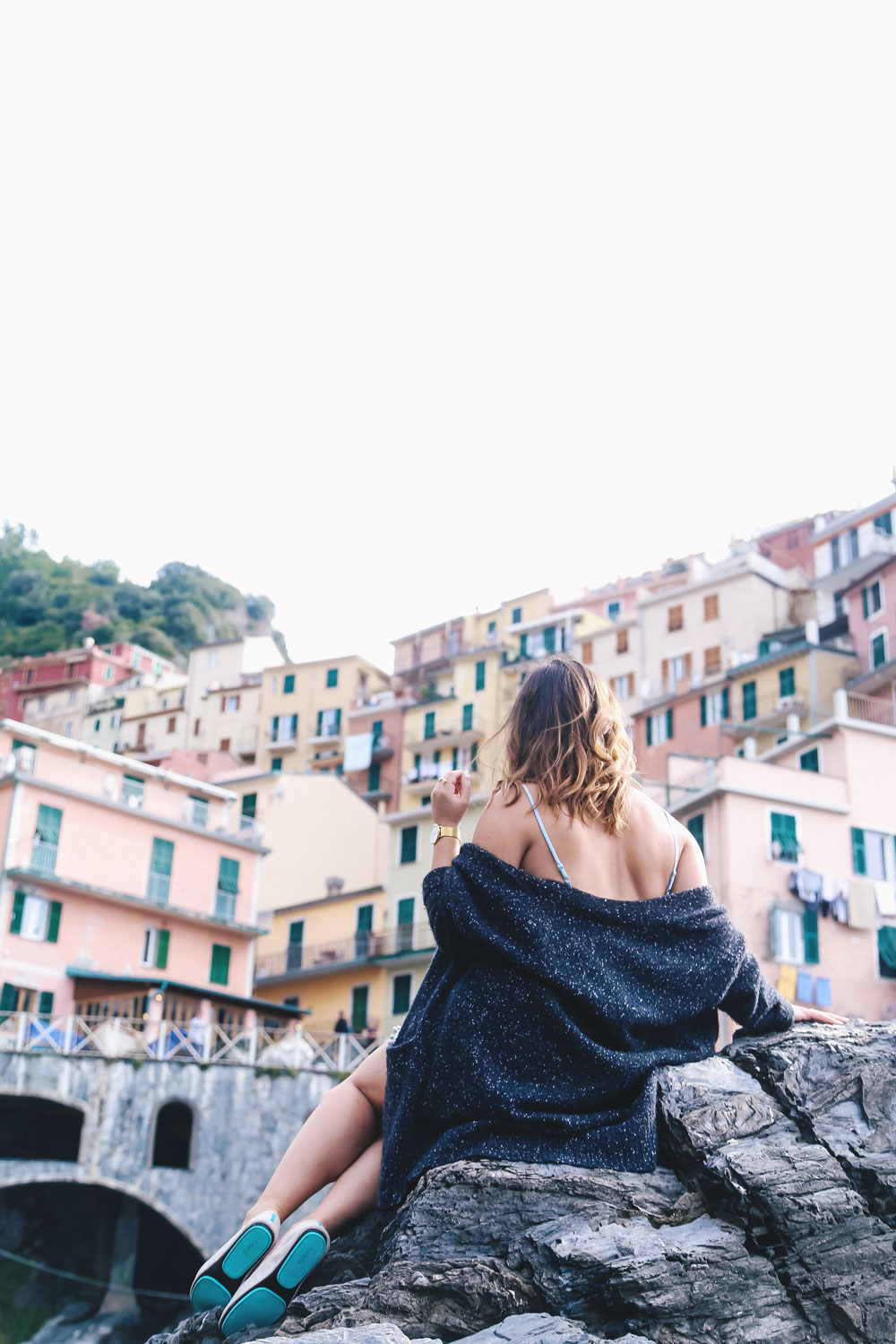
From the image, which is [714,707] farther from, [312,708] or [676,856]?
[676,856]

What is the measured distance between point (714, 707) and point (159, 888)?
2055 centimetres

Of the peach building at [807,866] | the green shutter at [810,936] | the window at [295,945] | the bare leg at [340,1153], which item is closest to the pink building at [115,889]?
the window at [295,945]

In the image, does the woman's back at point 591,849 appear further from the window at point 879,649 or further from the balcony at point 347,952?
the window at point 879,649

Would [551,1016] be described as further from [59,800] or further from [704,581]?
[704,581]

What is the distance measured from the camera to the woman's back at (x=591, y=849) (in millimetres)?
4441

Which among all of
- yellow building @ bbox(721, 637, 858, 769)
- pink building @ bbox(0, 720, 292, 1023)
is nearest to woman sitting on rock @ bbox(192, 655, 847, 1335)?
pink building @ bbox(0, 720, 292, 1023)

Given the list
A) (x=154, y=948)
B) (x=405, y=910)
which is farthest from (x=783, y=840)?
(x=154, y=948)

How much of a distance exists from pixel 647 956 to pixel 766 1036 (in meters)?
0.68

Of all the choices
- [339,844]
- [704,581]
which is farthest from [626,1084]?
[704,581]

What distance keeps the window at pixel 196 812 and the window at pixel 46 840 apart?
4.65m

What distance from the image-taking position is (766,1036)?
470 centimetres

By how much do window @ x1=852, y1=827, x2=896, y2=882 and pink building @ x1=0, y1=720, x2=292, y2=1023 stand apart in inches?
604

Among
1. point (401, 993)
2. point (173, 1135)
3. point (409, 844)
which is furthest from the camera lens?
point (409, 844)

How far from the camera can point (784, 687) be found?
46812mm
